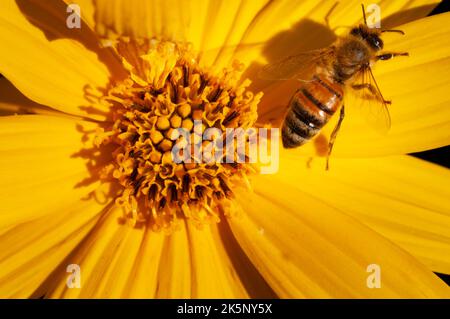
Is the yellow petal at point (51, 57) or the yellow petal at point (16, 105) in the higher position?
the yellow petal at point (51, 57)

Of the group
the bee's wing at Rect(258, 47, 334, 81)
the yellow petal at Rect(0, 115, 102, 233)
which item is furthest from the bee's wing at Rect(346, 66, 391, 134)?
the yellow petal at Rect(0, 115, 102, 233)

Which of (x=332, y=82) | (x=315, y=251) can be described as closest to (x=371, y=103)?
(x=332, y=82)

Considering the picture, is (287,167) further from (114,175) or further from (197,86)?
(114,175)

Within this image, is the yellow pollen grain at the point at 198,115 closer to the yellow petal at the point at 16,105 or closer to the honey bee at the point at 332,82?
the honey bee at the point at 332,82

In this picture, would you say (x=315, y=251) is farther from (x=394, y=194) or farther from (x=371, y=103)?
(x=371, y=103)

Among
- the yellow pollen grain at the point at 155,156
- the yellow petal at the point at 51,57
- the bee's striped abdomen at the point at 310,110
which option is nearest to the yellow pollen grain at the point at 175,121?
the yellow pollen grain at the point at 155,156

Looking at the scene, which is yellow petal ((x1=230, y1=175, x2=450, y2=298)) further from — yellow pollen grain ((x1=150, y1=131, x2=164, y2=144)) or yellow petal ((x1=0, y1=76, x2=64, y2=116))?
yellow petal ((x1=0, y1=76, x2=64, y2=116))

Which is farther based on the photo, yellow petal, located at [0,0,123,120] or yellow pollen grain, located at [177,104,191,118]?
yellow pollen grain, located at [177,104,191,118]
